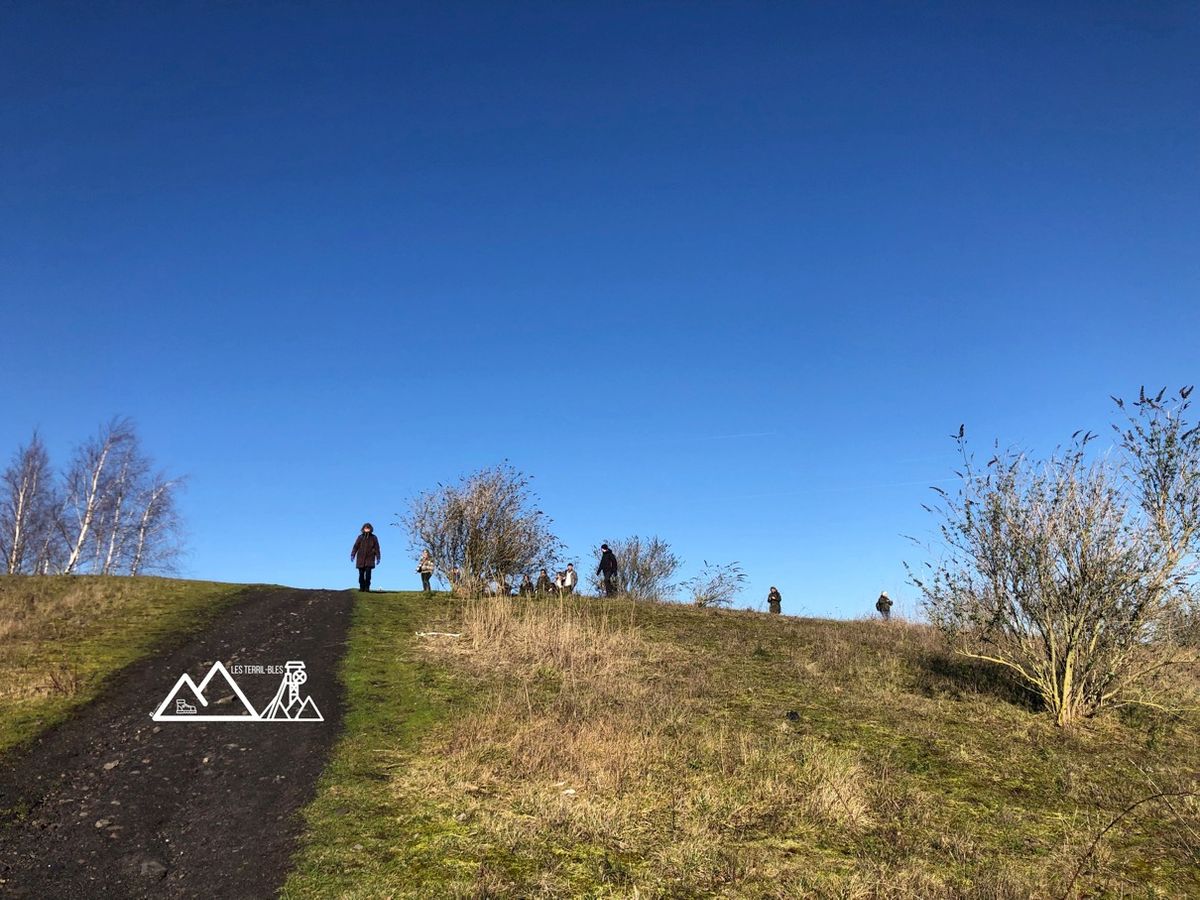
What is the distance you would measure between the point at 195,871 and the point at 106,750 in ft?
12.1

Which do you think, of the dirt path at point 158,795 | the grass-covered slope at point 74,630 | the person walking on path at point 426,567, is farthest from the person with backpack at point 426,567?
the dirt path at point 158,795

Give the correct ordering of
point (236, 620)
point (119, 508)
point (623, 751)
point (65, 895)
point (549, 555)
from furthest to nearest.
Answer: point (119, 508)
point (549, 555)
point (236, 620)
point (623, 751)
point (65, 895)

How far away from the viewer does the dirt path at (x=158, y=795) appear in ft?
18.6

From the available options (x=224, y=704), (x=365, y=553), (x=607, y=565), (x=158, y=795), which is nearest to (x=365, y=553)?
(x=365, y=553)

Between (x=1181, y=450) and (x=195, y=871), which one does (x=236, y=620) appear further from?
(x=1181, y=450)

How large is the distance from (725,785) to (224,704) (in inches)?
285

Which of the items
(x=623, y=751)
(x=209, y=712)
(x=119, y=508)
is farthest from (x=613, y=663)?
(x=119, y=508)

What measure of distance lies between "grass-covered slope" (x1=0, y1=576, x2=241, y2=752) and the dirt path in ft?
1.76

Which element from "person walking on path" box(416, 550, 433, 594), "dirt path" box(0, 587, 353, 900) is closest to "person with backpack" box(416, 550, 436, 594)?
"person walking on path" box(416, 550, 433, 594)

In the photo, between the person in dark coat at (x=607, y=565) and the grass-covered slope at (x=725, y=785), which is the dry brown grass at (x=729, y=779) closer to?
the grass-covered slope at (x=725, y=785)

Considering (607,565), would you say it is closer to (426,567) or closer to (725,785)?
(426,567)

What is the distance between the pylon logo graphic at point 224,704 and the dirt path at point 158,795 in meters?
0.08

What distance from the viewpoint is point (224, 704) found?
10.4m

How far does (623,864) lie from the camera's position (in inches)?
233
